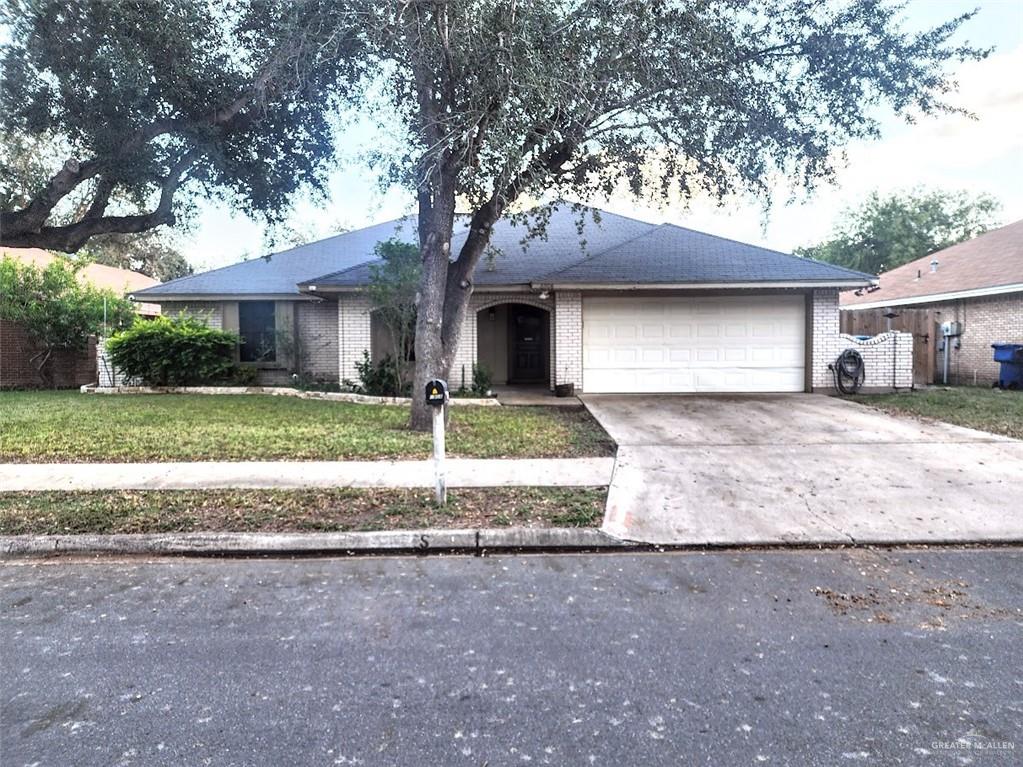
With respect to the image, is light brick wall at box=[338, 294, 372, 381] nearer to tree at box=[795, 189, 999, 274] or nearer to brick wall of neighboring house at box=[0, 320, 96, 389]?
brick wall of neighboring house at box=[0, 320, 96, 389]

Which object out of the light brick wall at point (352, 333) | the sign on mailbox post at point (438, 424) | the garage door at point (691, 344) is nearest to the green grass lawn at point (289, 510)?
the sign on mailbox post at point (438, 424)

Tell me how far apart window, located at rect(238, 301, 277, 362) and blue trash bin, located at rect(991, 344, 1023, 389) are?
1807cm

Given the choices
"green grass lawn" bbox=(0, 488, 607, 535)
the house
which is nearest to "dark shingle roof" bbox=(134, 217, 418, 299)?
the house

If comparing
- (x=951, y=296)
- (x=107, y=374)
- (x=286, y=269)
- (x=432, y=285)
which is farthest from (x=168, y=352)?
(x=951, y=296)

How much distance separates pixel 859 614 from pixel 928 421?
325 inches

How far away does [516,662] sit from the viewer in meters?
3.32

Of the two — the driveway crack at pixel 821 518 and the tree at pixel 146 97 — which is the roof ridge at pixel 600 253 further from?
the driveway crack at pixel 821 518

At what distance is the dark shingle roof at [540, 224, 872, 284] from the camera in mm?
13812

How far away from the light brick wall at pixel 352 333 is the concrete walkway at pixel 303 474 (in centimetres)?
755

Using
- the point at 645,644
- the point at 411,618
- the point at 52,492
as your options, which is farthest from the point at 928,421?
the point at 52,492

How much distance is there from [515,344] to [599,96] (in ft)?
32.2

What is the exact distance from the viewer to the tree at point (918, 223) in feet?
115

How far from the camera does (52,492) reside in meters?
6.53

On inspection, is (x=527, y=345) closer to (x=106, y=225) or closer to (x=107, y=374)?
(x=107, y=374)
